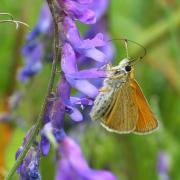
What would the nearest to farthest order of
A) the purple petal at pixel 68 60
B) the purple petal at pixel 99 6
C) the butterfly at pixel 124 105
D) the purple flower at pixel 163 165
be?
the purple petal at pixel 68 60 → the butterfly at pixel 124 105 → the purple petal at pixel 99 6 → the purple flower at pixel 163 165

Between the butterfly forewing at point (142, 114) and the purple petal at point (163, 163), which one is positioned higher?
the butterfly forewing at point (142, 114)

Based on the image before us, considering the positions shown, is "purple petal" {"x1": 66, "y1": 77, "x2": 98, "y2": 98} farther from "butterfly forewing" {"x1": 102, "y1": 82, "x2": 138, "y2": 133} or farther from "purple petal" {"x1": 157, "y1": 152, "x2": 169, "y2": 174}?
"purple petal" {"x1": 157, "y1": 152, "x2": 169, "y2": 174}

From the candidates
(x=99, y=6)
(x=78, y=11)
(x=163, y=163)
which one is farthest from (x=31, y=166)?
(x=163, y=163)

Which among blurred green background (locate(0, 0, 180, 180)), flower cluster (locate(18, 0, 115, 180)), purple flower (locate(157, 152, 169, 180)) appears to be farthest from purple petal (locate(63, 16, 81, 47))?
purple flower (locate(157, 152, 169, 180))

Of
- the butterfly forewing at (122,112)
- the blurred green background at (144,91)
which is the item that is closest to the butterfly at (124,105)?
the butterfly forewing at (122,112)

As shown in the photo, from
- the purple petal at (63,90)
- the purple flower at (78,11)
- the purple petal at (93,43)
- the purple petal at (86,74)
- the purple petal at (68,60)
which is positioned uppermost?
the purple flower at (78,11)

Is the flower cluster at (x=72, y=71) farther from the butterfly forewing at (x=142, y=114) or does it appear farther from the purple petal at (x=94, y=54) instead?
the butterfly forewing at (x=142, y=114)

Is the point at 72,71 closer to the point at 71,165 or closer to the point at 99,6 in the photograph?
the point at 71,165

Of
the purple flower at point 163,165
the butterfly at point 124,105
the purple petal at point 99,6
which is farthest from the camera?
the purple flower at point 163,165

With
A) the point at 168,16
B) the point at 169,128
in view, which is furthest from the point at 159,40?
the point at 169,128
